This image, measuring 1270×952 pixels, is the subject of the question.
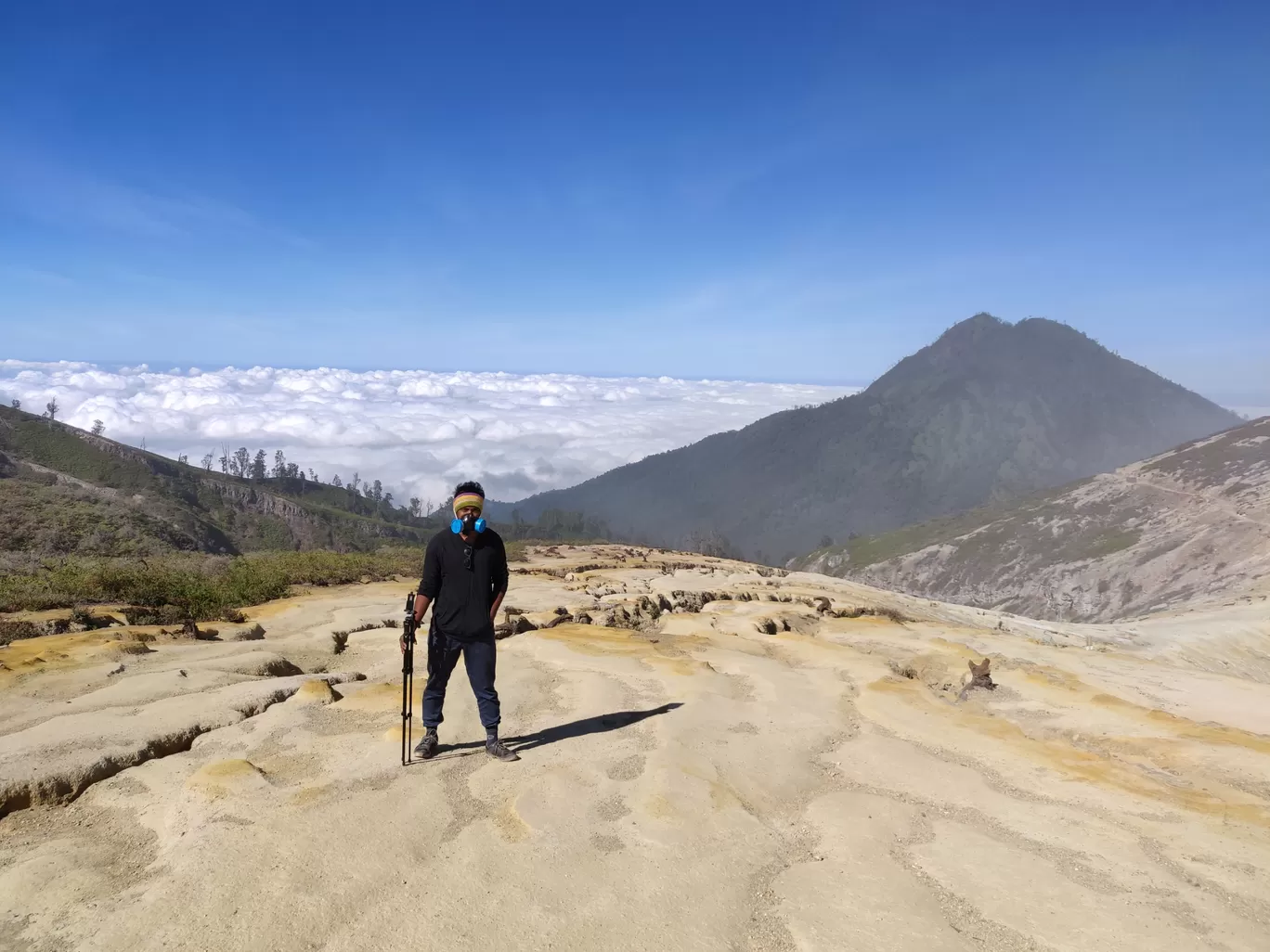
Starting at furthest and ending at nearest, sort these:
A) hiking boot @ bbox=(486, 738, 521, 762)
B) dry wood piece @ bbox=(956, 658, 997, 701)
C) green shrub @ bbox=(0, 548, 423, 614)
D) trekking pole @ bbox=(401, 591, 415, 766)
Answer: green shrub @ bbox=(0, 548, 423, 614), dry wood piece @ bbox=(956, 658, 997, 701), hiking boot @ bbox=(486, 738, 521, 762), trekking pole @ bbox=(401, 591, 415, 766)

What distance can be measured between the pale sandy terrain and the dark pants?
555 millimetres

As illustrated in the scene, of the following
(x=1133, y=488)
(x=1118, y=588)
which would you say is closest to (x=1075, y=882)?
(x=1118, y=588)

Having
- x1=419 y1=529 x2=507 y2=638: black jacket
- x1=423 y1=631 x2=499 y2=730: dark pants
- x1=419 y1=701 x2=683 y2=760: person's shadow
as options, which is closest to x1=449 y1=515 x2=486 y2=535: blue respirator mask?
x1=419 y1=529 x2=507 y2=638: black jacket

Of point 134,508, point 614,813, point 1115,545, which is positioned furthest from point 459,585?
point 1115,545

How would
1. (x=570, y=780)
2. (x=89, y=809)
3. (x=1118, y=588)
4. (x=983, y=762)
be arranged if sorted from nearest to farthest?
1. (x=89, y=809)
2. (x=570, y=780)
3. (x=983, y=762)
4. (x=1118, y=588)

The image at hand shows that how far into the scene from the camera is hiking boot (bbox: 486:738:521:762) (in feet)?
27.1

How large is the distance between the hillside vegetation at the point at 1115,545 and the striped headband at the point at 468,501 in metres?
77.9

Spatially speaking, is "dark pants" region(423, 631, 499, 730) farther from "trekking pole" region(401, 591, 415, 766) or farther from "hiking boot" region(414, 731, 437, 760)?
"trekking pole" region(401, 591, 415, 766)

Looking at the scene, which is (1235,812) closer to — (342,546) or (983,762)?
(983,762)

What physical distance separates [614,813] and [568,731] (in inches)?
109

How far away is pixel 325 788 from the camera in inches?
287

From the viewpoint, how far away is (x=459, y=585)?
27.7 ft

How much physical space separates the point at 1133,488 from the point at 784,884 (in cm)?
15252

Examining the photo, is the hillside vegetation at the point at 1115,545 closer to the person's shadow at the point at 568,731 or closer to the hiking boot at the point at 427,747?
the person's shadow at the point at 568,731
